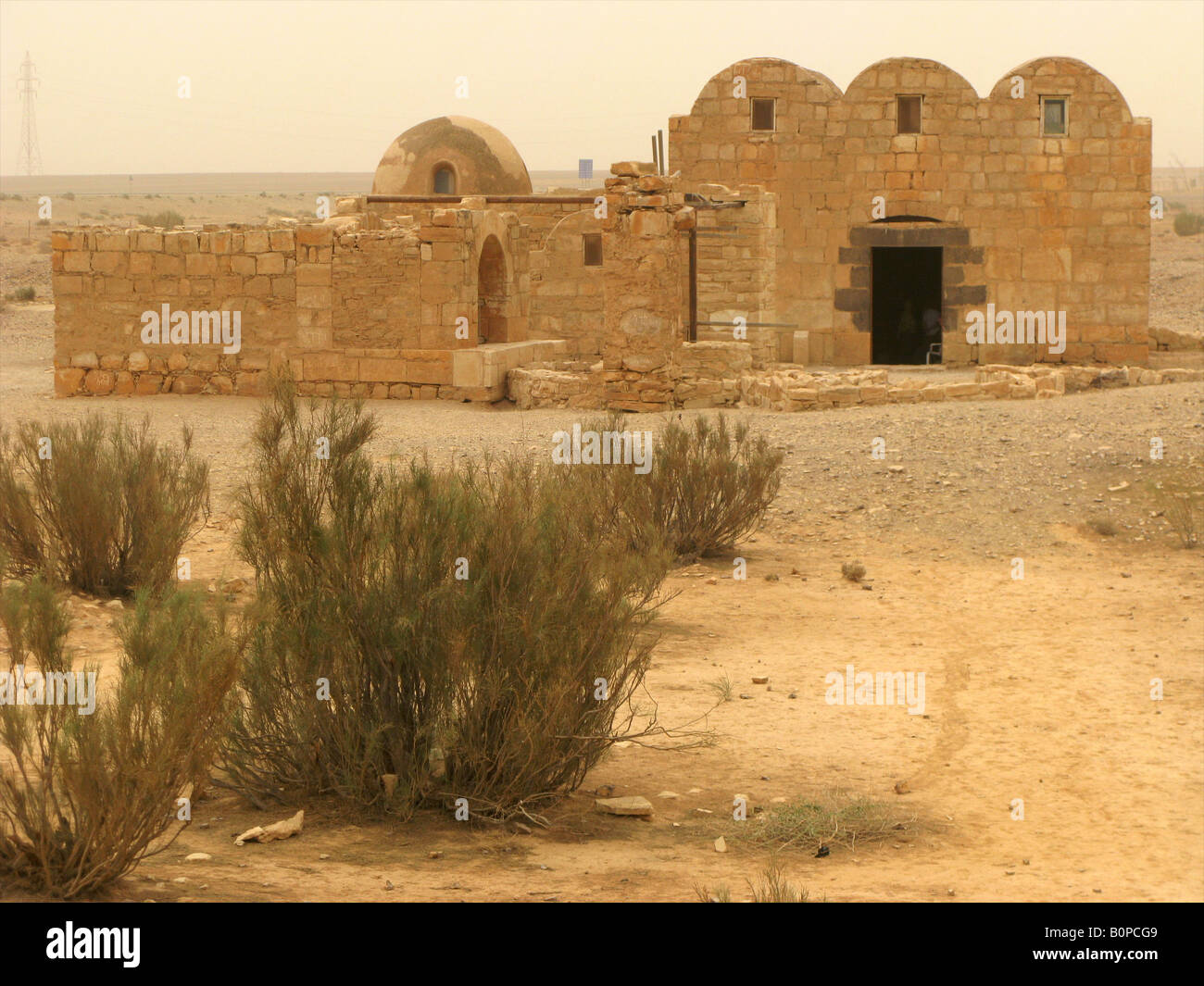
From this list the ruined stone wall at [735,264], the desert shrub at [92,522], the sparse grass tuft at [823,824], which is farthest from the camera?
the ruined stone wall at [735,264]

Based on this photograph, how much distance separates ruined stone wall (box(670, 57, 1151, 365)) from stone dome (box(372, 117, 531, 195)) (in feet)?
9.41

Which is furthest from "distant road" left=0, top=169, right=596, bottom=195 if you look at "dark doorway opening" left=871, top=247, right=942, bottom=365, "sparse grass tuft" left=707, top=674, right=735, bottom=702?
"sparse grass tuft" left=707, top=674, right=735, bottom=702

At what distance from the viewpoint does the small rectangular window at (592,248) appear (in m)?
19.6

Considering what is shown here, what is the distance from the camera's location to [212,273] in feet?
53.0

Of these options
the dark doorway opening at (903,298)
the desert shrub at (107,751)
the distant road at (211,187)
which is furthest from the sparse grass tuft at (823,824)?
the distant road at (211,187)

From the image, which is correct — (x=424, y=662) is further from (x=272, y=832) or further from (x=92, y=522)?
(x=92, y=522)

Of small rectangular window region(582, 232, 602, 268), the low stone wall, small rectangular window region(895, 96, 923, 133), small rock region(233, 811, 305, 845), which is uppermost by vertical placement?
small rectangular window region(895, 96, 923, 133)

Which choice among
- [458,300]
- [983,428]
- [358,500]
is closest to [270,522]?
[358,500]

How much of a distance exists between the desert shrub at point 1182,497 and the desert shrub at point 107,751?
24.1 ft

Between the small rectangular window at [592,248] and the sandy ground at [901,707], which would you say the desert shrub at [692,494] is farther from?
the small rectangular window at [592,248]

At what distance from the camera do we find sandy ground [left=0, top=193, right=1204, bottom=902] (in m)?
4.62

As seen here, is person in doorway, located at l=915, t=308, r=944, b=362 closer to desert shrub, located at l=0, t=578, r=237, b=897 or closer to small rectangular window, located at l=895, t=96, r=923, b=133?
small rectangular window, located at l=895, t=96, r=923, b=133

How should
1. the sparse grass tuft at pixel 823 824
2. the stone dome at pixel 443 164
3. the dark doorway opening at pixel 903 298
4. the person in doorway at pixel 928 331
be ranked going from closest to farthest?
the sparse grass tuft at pixel 823 824 < the stone dome at pixel 443 164 < the person in doorway at pixel 928 331 < the dark doorway opening at pixel 903 298
